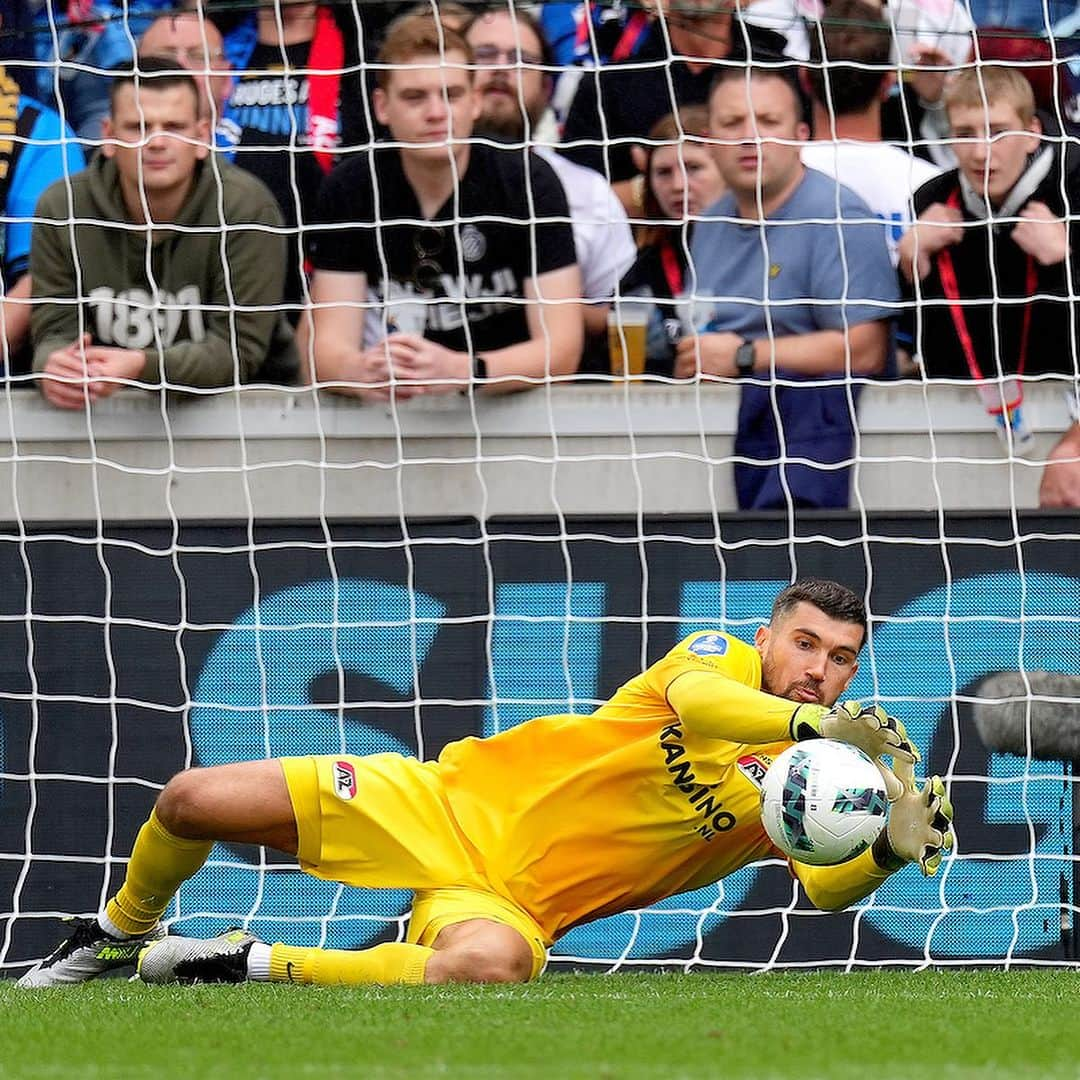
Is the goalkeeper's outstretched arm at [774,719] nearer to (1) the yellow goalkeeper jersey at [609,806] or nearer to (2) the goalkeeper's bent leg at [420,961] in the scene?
(1) the yellow goalkeeper jersey at [609,806]

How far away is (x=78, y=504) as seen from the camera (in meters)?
6.66

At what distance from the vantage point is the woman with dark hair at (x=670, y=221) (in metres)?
7.48

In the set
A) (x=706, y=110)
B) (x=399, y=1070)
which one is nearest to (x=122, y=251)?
(x=706, y=110)

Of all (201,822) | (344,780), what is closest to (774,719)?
(344,780)

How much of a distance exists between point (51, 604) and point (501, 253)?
81.9 inches

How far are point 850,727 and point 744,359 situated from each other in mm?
2714

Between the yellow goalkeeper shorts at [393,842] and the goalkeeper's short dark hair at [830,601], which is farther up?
the goalkeeper's short dark hair at [830,601]

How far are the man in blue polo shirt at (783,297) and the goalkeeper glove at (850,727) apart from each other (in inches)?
84.3

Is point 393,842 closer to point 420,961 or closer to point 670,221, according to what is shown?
point 420,961

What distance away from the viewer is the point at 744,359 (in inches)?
276

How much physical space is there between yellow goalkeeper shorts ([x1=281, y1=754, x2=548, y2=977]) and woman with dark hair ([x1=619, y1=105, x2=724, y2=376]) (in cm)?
264

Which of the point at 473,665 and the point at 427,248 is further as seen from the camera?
the point at 427,248

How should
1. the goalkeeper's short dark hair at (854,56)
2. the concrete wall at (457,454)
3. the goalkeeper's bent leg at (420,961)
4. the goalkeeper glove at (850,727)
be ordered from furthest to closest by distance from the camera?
1. the goalkeeper's short dark hair at (854,56)
2. the concrete wall at (457,454)
3. the goalkeeper's bent leg at (420,961)
4. the goalkeeper glove at (850,727)

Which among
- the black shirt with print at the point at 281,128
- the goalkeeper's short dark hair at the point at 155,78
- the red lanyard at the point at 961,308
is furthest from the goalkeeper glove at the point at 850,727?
the goalkeeper's short dark hair at the point at 155,78
